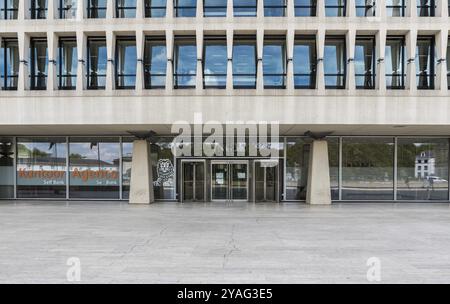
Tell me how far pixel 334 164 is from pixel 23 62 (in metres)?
17.4

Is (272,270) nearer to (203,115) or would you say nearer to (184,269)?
(184,269)

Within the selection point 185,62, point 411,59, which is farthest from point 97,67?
point 411,59

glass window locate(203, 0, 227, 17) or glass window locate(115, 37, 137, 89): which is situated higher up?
glass window locate(203, 0, 227, 17)

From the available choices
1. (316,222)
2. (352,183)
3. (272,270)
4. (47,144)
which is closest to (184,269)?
(272,270)

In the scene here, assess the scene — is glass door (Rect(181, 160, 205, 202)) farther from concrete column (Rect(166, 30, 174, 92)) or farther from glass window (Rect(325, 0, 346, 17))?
glass window (Rect(325, 0, 346, 17))

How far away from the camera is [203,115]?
17.0 m

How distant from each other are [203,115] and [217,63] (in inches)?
158

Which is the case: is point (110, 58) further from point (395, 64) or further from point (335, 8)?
point (395, 64)

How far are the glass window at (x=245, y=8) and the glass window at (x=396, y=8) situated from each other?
6.85 m

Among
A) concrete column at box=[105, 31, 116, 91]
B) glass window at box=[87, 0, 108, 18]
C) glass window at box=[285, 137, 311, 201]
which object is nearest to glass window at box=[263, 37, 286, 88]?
glass window at box=[285, 137, 311, 201]

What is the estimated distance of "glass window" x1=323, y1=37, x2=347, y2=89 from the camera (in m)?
19.5

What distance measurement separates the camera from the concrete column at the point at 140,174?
65.9ft

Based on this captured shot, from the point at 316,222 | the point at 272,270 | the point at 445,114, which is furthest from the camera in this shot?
the point at 445,114

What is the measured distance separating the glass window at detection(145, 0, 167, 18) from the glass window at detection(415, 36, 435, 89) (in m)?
13.4
